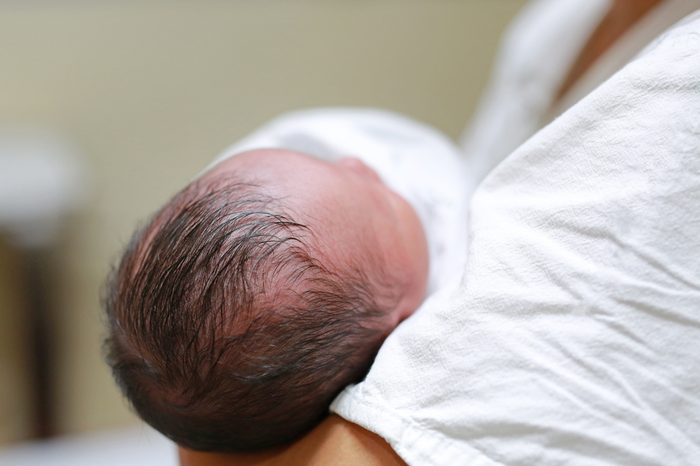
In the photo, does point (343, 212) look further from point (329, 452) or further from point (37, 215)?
point (37, 215)

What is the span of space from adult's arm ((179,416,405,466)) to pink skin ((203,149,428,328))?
90 mm

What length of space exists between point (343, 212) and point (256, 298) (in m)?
0.09

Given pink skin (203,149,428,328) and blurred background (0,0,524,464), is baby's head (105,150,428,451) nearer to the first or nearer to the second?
pink skin (203,149,428,328)

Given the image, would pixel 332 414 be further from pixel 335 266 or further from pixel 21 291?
pixel 21 291

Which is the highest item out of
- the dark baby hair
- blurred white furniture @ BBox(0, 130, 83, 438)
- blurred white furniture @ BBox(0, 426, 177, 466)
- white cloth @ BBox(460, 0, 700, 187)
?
white cloth @ BBox(460, 0, 700, 187)

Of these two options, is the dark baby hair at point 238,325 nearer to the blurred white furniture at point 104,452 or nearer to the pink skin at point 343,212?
the pink skin at point 343,212

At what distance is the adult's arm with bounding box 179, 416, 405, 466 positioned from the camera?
1.57 feet

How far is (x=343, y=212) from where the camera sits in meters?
0.55

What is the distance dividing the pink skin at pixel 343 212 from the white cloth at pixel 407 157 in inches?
1.8

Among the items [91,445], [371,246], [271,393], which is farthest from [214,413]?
[91,445]

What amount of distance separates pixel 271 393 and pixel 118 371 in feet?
0.40

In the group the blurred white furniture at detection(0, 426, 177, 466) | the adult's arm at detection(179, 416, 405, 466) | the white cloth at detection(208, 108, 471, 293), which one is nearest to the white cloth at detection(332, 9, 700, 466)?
the adult's arm at detection(179, 416, 405, 466)

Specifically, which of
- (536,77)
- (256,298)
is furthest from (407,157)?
(256,298)

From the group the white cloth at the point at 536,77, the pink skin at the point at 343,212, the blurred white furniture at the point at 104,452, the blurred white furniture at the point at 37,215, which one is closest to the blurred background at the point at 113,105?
the blurred white furniture at the point at 37,215
